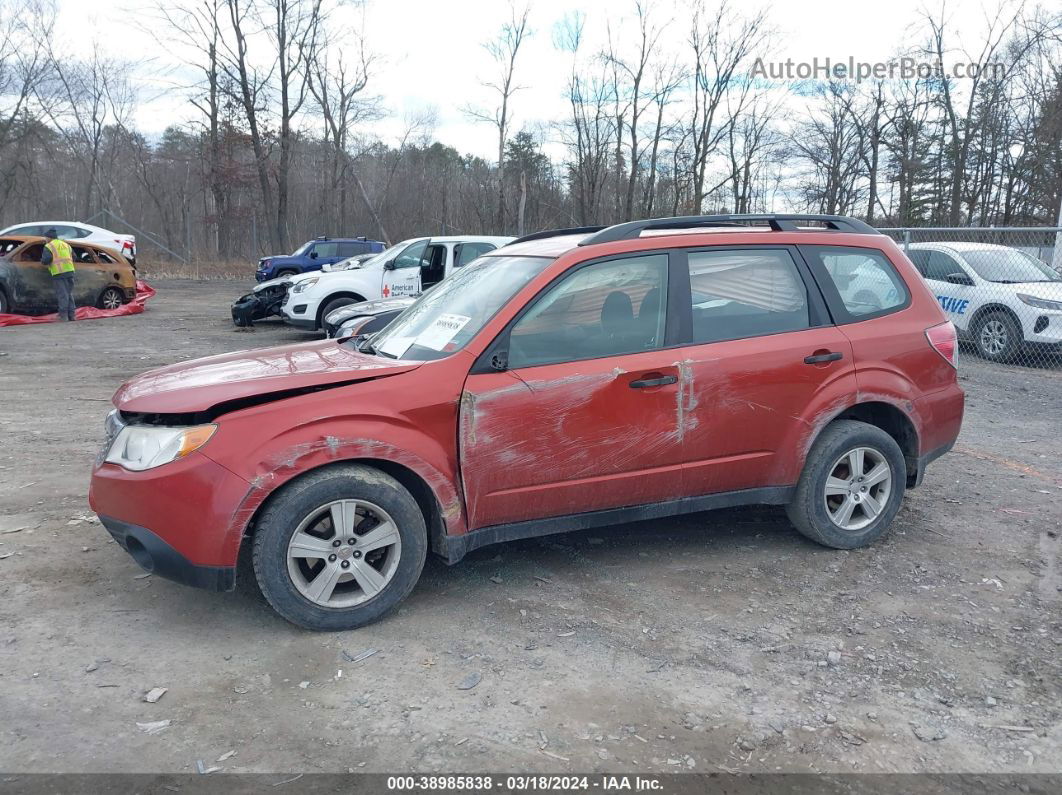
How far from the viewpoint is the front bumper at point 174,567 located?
3.50m

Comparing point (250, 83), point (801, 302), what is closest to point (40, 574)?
point (801, 302)

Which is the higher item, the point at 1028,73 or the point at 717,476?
the point at 1028,73

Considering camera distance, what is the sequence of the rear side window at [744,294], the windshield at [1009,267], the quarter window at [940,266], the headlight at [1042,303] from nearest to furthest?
the rear side window at [744,294] → the headlight at [1042,303] → the windshield at [1009,267] → the quarter window at [940,266]

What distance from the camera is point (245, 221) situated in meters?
43.1

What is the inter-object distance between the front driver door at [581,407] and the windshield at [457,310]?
0.21 metres

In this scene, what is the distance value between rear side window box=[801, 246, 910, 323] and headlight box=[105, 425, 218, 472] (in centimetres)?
333

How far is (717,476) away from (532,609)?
3.98ft

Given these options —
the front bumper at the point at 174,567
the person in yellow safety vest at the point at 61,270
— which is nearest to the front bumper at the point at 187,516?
the front bumper at the point at 174,567

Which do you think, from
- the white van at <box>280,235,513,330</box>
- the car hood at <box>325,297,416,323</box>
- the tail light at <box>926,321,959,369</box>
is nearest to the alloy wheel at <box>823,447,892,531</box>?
the tail light at <box>926,321,959,369</box>

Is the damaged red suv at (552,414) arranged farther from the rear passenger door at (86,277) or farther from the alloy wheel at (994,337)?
the rear passenger door at (86,277)

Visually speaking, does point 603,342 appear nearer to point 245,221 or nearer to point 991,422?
point 991,422

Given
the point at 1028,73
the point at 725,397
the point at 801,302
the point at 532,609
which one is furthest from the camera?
the point at 1028,73

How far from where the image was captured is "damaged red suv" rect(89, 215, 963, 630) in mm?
3547

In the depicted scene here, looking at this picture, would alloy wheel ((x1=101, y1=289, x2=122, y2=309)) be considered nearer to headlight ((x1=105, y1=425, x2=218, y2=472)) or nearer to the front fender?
headlight ((x1=105, y1=425, x2=218, y2=472))
